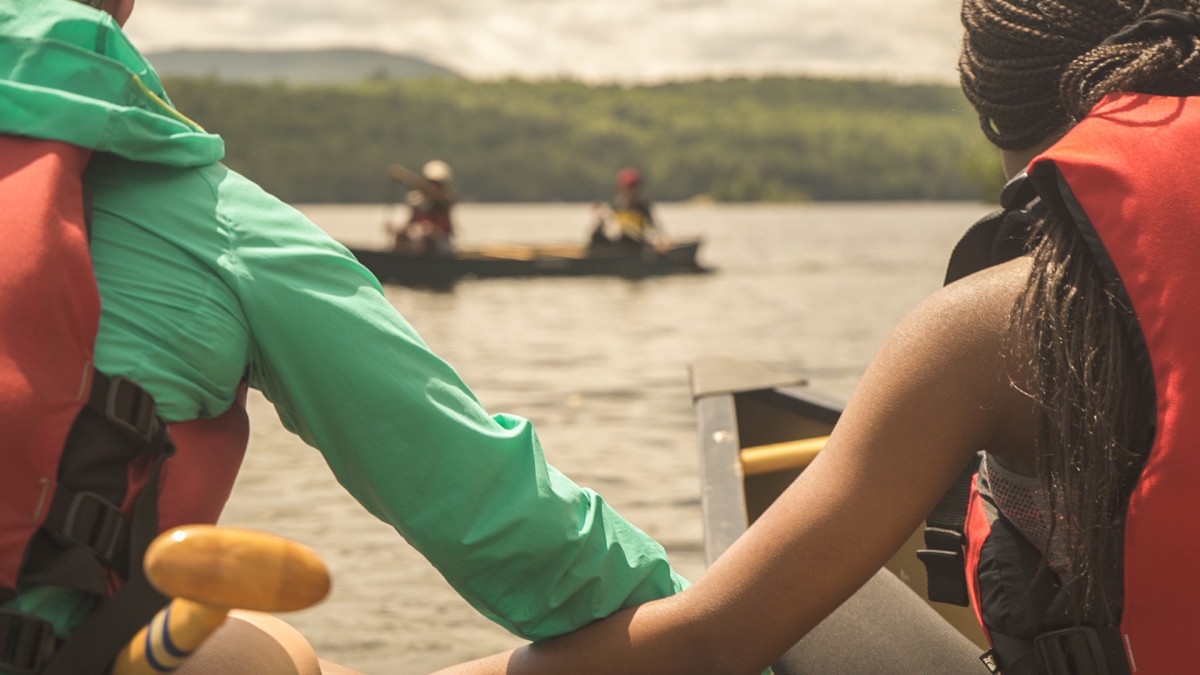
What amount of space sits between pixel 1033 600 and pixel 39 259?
92cm

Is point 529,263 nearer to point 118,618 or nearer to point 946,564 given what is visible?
point 946,564

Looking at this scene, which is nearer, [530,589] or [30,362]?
[30,362]

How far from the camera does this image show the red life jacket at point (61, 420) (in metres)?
1.02

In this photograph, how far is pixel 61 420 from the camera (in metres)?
1.04

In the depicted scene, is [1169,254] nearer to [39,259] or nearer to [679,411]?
[39,259]

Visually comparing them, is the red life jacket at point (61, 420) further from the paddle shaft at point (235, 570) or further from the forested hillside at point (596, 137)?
the forested hillside at point (596, 137)

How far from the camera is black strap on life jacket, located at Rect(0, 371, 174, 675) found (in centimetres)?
105

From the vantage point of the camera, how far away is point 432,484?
1.28 meters

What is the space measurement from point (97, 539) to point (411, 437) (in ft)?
0.97

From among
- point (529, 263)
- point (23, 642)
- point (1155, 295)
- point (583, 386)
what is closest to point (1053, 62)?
point (1155, 295)

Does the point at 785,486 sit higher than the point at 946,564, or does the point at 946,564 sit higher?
the point at 946,564

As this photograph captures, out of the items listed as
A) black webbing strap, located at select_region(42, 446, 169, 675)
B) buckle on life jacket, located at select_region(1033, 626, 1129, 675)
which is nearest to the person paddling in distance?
buckle on life jacket, located at select_region(1033, 626, 1129, 675)

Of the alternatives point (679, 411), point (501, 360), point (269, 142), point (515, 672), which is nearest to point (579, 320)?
point (501, 360)

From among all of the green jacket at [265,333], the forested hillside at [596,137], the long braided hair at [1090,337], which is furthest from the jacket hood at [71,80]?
the forested hillside at [596,137]
